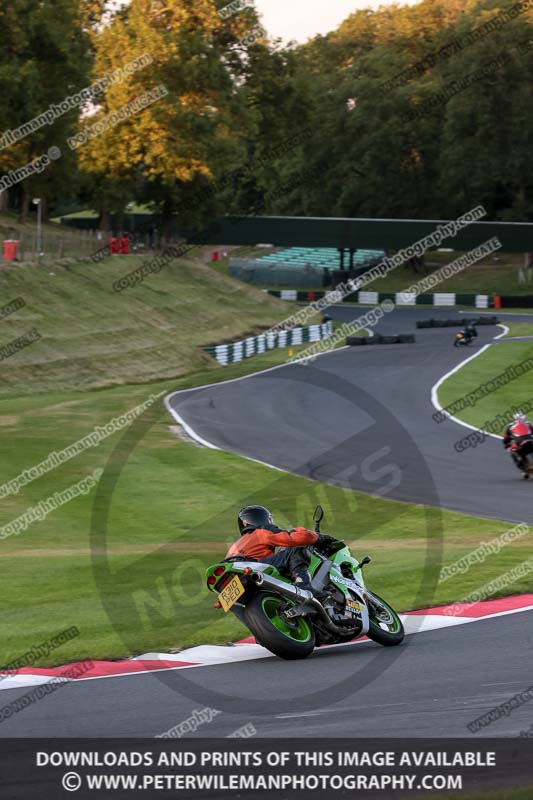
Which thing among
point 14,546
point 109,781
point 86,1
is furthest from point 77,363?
point 86,1

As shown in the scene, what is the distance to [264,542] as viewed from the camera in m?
10.1

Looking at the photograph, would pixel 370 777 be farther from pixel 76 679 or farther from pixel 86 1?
pixel 86 1

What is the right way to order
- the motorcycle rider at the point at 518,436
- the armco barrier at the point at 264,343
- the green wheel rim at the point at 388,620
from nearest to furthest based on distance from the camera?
the green wheel rim at the point at 388,620, the motorcycle rider at the point at 518,436, the armco barrier at the point at 264,343

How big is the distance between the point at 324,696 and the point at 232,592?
142cm

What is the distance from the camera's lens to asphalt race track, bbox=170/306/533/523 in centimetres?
2250

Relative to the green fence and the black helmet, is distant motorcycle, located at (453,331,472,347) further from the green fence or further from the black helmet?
the black helmet

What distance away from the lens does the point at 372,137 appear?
A: 89.1m

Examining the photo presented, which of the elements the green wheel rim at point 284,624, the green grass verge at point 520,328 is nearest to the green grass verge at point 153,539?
the green wheel rim at point 284,624

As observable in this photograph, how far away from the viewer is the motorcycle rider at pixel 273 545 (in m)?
10.1

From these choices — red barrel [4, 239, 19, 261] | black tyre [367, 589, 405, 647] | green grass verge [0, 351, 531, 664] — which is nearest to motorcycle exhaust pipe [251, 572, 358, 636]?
black tyre [367, 589, 405, 647]

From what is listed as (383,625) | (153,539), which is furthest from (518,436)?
(383,625)

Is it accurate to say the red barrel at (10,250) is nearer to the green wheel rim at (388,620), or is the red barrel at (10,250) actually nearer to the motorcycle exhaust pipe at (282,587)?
the green wheel rim at (388,620)

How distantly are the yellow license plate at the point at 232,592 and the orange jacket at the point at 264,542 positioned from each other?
0.37m

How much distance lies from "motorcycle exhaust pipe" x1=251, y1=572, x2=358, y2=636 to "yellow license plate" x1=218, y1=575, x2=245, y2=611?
0.16 meters
